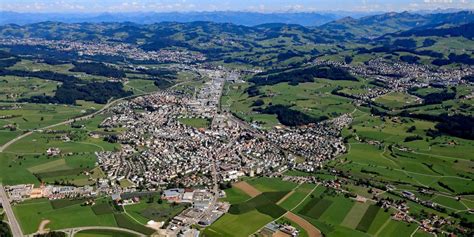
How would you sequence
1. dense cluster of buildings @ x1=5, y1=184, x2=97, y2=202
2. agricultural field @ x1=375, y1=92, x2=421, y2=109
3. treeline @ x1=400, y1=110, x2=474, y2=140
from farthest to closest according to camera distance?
agricultural field @ x1=375, y1=92, x2=421, y2=109 < treeline @ x1=400, y1=110, x2=474, y2=140 < dense cluster of buildings @ x1=5, y1=184, x2=97, y2=202

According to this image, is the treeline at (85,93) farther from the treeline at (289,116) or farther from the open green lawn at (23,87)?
the treeline at (289,116)

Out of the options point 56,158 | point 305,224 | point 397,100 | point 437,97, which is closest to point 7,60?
point 56,158

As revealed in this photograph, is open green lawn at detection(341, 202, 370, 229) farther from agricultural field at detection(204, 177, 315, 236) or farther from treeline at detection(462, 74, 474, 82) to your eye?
treeline at detection(462, 74, 474, 82)

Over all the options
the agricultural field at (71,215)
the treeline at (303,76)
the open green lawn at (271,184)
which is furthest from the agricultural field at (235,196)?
the treeline at (303,76)

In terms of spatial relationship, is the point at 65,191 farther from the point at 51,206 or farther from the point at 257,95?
the point at 257,95

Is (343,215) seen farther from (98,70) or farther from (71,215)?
(98,70)

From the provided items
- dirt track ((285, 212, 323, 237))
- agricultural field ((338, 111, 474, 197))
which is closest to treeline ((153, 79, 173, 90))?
agricultural field ((338, 111, 474, 197))

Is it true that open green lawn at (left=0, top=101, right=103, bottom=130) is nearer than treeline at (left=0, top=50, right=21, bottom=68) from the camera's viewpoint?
Yes
